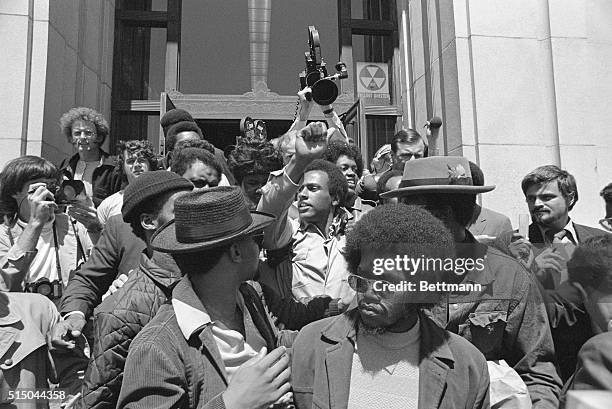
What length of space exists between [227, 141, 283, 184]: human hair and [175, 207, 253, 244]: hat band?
2.09 meters

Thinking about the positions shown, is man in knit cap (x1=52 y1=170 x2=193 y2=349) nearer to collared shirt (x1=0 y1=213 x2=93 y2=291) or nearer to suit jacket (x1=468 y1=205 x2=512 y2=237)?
collared shirt (x1=0 y1=213 x2=93 y2=291)

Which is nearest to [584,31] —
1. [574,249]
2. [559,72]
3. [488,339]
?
[559,72]

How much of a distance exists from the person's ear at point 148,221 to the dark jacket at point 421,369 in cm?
107

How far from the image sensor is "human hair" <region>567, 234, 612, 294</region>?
2428mm

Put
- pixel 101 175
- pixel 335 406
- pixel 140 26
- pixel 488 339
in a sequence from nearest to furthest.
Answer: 1. pixel 335 406
2. pixel 488 339
3. pixel 101 175
4. pixel 140 26

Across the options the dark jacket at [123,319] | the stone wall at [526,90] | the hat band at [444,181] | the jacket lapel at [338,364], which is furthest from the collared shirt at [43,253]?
the stone wall at [526,90]

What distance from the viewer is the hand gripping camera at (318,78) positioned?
14.0ft

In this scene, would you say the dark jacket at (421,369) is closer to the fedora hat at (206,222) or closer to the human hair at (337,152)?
the fedora hat at (206,222)

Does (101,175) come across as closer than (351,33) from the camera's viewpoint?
Yes

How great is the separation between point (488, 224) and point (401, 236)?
1872mm

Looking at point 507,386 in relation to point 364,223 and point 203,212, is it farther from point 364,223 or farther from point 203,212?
point 203,212

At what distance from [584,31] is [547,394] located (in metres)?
6.16

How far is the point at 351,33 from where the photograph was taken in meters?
8.96

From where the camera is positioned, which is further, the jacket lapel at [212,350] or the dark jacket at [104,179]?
the dark jacket at [104,179]
